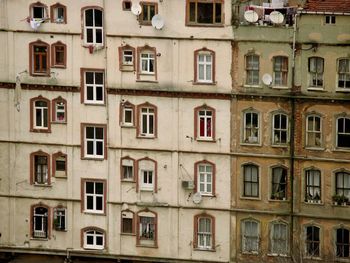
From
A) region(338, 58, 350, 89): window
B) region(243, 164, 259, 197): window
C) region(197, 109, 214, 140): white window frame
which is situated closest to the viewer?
region(338, 58, 350, 89): window

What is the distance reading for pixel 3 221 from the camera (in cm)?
8300

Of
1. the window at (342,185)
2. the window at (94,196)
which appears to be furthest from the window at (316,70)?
the window at (94,196)

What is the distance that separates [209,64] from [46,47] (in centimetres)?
1042

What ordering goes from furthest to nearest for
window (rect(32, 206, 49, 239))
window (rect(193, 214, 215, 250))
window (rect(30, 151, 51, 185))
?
window (rect(32, 206, 49, 239)), window (rect(30, 151, 51, 185)), window (rect(193, 214, 215, 250))

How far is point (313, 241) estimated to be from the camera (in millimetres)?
79562

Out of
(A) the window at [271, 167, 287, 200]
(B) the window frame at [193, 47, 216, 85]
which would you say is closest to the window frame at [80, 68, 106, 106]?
(B) the window frame at [193, 47, 216, 85]

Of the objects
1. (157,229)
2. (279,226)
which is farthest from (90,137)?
(279,226)

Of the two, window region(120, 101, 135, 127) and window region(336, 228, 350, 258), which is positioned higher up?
window region(120, 101, 135, 127)

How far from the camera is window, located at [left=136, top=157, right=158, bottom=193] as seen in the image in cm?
8038

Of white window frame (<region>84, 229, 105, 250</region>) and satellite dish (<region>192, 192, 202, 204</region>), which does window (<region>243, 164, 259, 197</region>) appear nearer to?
satellite dish (<region>192, 192, 202, 204</region>)

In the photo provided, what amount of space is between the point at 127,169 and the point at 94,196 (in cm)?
283

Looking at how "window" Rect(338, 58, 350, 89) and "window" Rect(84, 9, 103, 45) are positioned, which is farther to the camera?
"window" Rect(84, 9, 103, 45)

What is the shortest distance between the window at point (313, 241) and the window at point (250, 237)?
3.17 m

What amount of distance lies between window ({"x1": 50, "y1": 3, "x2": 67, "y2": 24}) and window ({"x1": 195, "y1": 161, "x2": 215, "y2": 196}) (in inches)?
487
